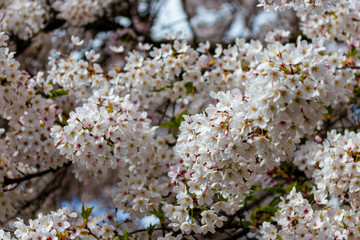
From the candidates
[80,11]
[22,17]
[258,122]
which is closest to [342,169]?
[258,122]

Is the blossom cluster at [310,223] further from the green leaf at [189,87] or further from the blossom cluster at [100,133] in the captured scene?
the green leaf at [189,87]

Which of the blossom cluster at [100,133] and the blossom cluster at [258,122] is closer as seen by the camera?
the blossom cluster at [258,122]

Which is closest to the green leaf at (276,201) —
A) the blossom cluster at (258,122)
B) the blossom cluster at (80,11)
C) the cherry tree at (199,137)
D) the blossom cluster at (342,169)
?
the cherry tree at (199,137)

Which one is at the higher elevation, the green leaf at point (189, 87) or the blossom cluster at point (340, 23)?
the blossom cluster at point (340, 23)

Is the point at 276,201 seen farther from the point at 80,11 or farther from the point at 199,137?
the point at 80,11

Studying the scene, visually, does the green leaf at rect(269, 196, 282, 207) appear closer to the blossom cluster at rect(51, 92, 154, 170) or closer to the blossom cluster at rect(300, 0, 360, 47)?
the blossom cluster at rect(51, 92, 154, 170)

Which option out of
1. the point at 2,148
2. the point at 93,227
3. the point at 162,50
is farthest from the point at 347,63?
the point at 2,148

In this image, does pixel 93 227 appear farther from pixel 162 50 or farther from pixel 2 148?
pixel 162 50

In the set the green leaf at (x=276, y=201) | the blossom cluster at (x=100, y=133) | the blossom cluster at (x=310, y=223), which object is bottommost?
the green leaf at (x=276, y=201)
